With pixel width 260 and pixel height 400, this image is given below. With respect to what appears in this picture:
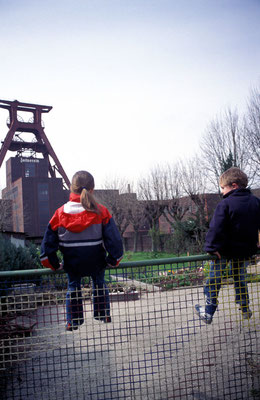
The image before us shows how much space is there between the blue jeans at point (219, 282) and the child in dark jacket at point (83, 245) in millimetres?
848

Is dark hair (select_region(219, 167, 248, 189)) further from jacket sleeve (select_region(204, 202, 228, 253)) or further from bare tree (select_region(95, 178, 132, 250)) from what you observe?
bare tree (select_region(95, 178, 132, 250))

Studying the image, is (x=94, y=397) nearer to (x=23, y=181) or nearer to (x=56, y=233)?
(x=56, y=233)

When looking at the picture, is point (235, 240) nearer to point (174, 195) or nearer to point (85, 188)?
point (85, 188)

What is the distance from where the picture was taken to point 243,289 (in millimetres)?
2855

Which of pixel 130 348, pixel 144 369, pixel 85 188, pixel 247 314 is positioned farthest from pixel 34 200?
pixel 247 314

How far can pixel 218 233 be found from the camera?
104 inches

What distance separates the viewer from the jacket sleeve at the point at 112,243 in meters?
2.54

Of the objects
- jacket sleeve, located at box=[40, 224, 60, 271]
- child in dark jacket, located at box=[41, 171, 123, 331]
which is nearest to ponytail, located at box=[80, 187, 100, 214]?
child in dark jacket, located at box=[41, 171, 123, 331]

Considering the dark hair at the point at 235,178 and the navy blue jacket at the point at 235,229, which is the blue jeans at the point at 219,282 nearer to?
the navy blue jacket at the point at 235,229

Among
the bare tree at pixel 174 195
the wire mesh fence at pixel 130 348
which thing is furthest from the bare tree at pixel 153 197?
the wire mesh fence at pixel 130 348

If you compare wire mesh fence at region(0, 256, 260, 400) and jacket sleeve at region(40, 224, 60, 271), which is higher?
jacket sleeve at region(40, 224, 60, 271)

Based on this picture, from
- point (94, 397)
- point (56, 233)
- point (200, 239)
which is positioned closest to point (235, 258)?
point (56, 233)

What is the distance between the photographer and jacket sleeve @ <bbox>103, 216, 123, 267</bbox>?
2.54 metres

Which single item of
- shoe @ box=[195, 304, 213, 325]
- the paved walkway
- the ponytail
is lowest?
the paved walkway
